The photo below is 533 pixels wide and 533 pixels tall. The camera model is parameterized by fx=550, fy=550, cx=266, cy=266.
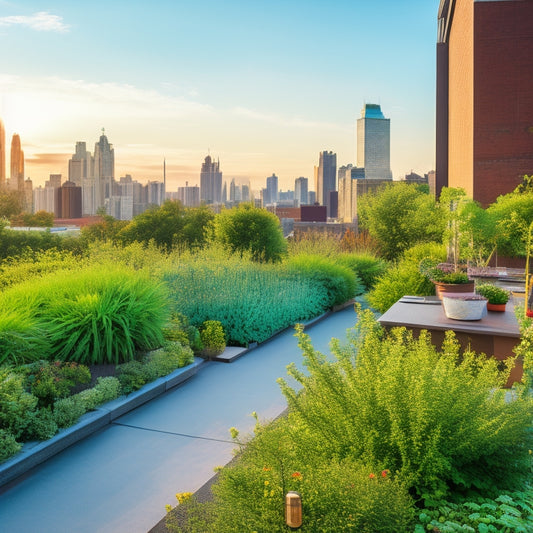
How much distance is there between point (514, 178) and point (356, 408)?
1029cm

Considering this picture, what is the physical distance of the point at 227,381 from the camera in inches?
219

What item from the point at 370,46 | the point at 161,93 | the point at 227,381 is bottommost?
the point at 227,381

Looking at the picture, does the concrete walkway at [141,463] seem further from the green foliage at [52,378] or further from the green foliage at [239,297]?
the green foliage at [239,297]

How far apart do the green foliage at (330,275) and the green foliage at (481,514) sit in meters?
7.32

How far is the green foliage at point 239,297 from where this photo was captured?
6.97m


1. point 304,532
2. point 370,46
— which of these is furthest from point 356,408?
point 370,46

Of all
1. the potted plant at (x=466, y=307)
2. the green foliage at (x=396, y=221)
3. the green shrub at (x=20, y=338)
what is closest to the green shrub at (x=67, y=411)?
the green shrub at (x=20, y=338)

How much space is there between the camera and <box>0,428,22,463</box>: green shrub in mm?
3305

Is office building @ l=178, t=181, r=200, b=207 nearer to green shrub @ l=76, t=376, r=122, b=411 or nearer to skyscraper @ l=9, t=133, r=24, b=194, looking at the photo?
skyscraper @ l=9, t=133, r=24, b=194

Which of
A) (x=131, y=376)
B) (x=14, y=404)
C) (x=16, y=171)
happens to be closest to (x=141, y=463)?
(x=14, y=404)

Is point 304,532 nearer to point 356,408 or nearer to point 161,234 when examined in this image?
point 356,408

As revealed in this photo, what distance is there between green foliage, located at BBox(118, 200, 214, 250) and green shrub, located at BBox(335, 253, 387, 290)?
46.0 feet

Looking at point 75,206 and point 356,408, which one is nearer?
point 356,408

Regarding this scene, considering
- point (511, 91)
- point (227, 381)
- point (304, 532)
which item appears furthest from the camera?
point (511, 91)
